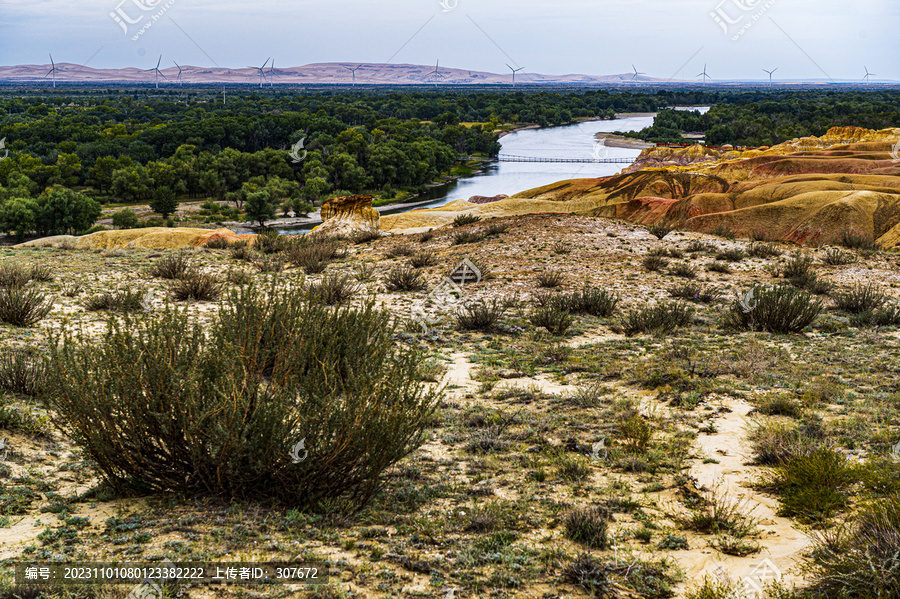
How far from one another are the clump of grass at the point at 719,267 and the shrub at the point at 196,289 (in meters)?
10.9

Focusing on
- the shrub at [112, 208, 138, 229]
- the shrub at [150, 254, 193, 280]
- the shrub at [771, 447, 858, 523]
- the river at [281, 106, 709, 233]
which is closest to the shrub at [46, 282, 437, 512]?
the shrub at [771, 447, 858, 523]

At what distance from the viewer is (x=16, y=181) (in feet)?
228

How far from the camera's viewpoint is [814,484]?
449 cm

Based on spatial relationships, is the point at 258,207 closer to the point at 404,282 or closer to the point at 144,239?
the point at 144,239

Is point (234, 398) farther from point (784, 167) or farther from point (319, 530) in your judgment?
point (784, 167)

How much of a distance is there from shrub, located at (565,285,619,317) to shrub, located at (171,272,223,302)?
642 centimetres

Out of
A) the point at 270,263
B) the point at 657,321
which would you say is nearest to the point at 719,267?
the point at 657,321

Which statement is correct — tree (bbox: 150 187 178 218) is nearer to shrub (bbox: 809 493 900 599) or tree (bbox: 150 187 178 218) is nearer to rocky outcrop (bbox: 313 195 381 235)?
rocky outcrop (bbox: 313 195 381 235)

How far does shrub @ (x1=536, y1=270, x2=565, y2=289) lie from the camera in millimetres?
13156

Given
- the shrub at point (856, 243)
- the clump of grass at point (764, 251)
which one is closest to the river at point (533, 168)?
the shrub at point (856, 243)

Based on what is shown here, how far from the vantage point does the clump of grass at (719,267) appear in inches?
582

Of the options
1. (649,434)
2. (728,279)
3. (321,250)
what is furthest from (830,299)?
(321,250)

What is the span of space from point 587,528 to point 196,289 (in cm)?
929

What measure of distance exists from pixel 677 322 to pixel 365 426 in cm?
759
